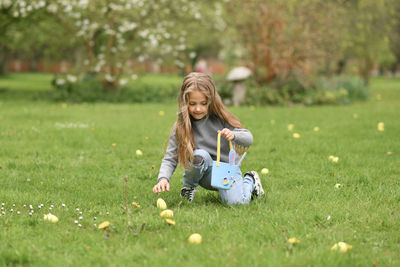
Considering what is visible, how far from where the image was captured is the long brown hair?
3.78 m

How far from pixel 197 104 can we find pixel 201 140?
0.33 metres

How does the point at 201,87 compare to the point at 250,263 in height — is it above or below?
above

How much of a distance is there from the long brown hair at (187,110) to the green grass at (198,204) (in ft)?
1.51

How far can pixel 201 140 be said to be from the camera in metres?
3.99

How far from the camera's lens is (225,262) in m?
2.67

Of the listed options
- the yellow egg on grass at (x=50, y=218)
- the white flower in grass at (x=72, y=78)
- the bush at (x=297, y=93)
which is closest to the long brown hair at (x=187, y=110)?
the yellow egg on grass at (x=50, y=218)

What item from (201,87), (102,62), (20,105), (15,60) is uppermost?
(201,87)

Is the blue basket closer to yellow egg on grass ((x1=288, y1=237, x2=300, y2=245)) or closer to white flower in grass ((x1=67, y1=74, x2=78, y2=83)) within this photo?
yellow egg on grass ((x1=288, y1=237, x2=300, y2=245))

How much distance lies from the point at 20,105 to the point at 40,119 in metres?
3.62

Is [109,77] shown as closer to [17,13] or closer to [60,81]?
[60,81]

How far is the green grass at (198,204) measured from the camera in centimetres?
281

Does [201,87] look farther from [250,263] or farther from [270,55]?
[270,55]

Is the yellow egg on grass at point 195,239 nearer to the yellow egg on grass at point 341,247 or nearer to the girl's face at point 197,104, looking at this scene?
the yellow egg on grass at point 341,247

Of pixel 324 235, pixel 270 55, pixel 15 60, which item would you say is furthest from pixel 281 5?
pixel 15 60
